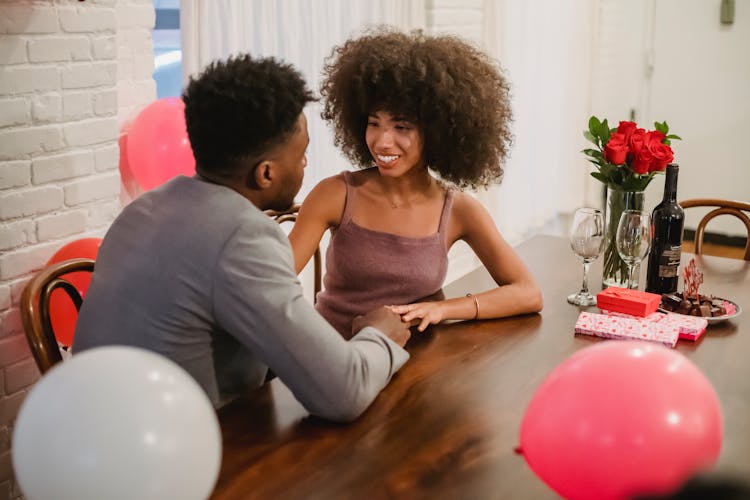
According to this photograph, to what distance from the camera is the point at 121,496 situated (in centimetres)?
92

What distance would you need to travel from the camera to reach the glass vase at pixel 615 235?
80.0 inches

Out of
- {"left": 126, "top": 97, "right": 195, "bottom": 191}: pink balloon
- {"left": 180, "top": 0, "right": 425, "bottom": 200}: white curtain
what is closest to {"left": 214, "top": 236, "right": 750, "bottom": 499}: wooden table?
{"left": 126, "top": 97, "right": 195, "bottom": 191}: pink balloon

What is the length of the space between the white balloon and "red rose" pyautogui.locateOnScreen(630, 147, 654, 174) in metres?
1.31

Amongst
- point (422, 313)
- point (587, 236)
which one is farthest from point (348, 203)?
point (587, 236)

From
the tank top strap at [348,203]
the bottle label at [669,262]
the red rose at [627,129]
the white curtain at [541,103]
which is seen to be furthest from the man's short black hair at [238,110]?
the white curtain at [541,103]

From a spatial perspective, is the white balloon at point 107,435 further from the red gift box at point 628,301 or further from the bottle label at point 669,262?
the bottle label at point 669,262

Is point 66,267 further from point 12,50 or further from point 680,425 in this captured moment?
point 680,425

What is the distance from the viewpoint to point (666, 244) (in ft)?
6.47

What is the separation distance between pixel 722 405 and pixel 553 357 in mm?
317

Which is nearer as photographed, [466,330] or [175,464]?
[175,464]

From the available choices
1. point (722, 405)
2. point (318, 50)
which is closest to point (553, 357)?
point (722, 405)

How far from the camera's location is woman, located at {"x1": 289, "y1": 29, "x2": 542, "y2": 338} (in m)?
1.97

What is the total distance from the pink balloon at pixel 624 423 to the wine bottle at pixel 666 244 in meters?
0.93

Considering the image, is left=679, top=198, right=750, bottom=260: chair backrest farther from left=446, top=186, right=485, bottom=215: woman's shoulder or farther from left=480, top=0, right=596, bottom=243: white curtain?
left=480, top=0, right=596, bottom=243: white curtain
